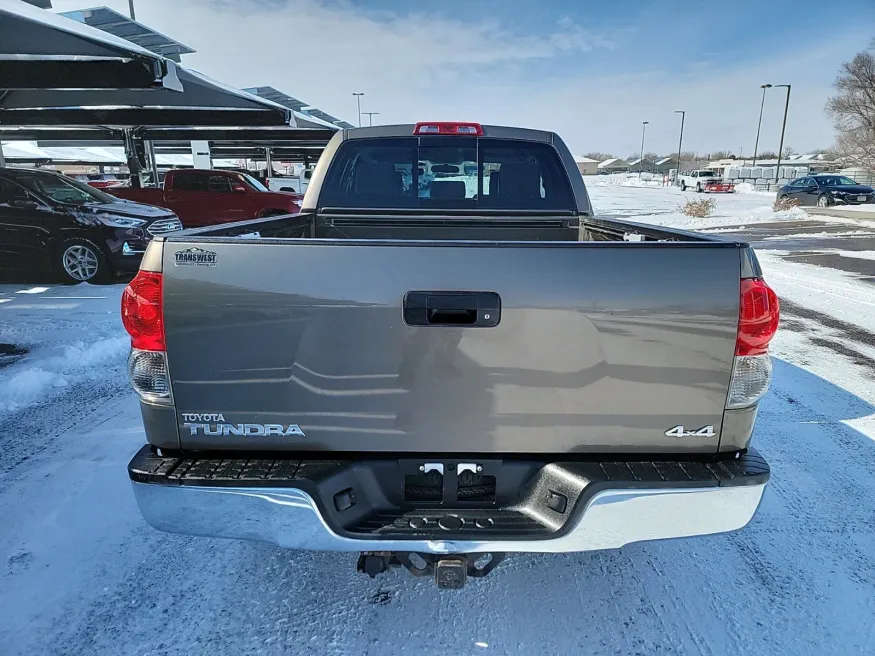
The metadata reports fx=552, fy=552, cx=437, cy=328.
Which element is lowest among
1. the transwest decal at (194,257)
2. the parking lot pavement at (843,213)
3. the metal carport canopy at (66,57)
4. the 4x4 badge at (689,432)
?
the parking lot pavement at (843,213)

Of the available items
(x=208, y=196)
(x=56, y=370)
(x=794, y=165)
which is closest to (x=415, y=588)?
(x=56, y=370)

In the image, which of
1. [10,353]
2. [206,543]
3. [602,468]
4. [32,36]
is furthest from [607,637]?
[32,36]

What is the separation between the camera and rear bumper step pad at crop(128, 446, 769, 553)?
1902 millimetres

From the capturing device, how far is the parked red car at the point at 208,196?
1550 centimetres

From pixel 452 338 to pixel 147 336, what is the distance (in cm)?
108

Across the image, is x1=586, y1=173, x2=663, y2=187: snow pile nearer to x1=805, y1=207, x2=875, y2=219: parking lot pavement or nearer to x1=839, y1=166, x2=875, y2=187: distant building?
x1=839, y1=166, x2=875, y2=187: distant building

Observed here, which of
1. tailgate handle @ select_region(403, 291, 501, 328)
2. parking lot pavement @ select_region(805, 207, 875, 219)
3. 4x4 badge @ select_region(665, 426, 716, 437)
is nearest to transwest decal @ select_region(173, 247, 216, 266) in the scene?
tailgate handle @ select_region(403, 291, 501, 328)

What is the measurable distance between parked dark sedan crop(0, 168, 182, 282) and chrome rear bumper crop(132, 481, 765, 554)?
8758 millimetres

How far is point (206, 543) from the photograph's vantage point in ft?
9.51

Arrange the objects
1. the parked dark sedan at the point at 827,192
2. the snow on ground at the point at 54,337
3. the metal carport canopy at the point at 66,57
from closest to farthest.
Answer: the snow on ground at the point at 54,337, the metal carport canopy at the point at 66,57, the parked dark sedan at the point at 827,192

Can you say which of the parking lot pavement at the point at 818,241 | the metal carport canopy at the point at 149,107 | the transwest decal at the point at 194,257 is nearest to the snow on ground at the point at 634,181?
the parking lot pavement at the point at 818,241

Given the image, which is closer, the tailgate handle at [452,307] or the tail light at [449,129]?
the tailgate handle at [452,307]

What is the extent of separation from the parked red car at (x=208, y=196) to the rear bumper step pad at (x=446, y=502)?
568 inches

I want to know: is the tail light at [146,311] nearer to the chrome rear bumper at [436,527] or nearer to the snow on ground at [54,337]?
the chrome rear bumper at [436,527]
